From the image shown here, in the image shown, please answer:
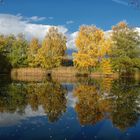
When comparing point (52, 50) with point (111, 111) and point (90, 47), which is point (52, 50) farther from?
point (111, 111)

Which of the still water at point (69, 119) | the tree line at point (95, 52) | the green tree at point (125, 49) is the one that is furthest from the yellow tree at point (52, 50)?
the still water at point (69, 119)

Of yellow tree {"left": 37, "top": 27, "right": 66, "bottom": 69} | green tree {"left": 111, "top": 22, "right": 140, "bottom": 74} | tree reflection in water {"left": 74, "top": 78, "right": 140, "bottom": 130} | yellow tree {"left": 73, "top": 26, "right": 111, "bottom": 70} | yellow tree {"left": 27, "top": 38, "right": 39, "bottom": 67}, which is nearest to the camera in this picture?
tree reflection in water {"left": 74, "top": 78, "right": 140, "bottom": 130}

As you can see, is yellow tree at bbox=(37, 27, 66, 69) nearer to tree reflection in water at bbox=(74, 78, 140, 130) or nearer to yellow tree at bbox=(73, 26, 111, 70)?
yellow tree at bbox=(73, 26, 111, 70)

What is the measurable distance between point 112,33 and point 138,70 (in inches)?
434

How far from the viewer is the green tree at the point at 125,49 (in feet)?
286

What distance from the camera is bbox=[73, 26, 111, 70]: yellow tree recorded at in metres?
85.6

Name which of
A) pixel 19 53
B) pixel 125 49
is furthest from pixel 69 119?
pixel 19 53

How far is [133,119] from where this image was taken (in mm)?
22297

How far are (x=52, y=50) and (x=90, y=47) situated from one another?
40.4 feet

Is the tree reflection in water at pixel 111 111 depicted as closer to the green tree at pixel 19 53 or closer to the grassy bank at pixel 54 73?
the grassy bank at pixel 54 73

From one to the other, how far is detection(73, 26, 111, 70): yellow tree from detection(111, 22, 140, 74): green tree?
11.7 ft

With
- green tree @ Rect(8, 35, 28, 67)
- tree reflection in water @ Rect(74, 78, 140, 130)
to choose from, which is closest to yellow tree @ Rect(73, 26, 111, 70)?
green tree @ Rect(8, 35, 28, 67)

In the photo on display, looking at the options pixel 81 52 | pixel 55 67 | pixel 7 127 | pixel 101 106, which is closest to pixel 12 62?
pixel 55 67

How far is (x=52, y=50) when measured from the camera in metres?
95.9
